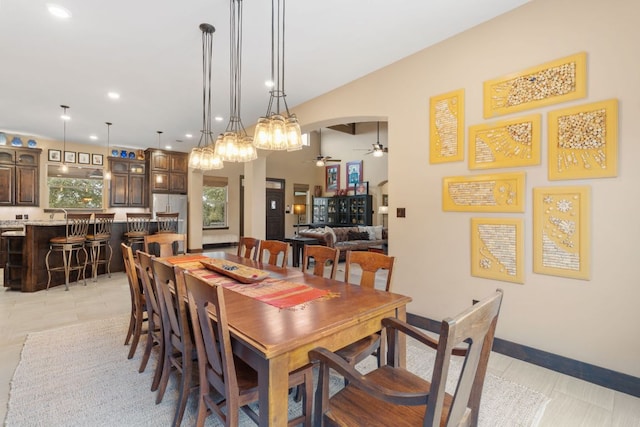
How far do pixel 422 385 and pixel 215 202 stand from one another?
954 cm

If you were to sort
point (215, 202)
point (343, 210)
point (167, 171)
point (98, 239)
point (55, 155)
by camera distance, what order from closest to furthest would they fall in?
point (98, 239)
point (55, 155)
point (167, 171)
point (215, 202)
point (343, 210)

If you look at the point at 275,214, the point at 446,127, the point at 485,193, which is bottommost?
the point at 275,214

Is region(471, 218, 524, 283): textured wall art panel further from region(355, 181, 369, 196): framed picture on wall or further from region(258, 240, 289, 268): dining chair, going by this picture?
region(355, 181, 369, 196): framed picture on wall

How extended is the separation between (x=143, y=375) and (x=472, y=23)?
13.6 ft

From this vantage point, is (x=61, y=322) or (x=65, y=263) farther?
(x=65, y=263)

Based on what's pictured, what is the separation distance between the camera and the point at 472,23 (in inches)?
111

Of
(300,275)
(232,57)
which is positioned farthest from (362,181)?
(300,275)

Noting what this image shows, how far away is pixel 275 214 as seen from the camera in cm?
1102

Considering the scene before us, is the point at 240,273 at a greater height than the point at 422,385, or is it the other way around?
the point at 240,273

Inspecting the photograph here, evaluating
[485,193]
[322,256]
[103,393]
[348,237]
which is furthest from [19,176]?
[485,193]

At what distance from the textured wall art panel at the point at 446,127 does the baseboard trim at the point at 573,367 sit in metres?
1.78

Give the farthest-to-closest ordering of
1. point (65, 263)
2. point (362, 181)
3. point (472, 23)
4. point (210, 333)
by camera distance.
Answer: point (362, 181), point (65, 263), point (472, 23), point (210, 333)

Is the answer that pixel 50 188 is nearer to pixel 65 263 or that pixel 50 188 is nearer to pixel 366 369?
pixel 65 263

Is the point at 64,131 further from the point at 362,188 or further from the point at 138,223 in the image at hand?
the point at 362,188
